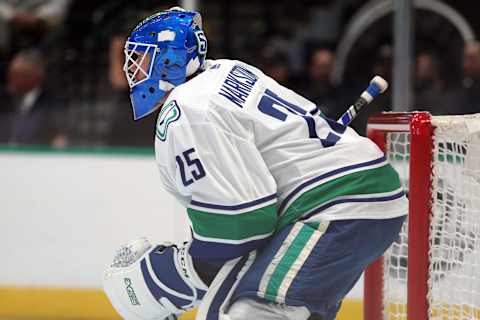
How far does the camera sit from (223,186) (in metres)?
2.19

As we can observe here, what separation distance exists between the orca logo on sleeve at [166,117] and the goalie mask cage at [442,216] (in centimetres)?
60

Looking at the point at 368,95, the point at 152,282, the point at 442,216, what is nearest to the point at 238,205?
the point at 152,282

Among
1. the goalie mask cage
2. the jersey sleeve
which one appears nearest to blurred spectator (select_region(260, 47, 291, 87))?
the goalie mask cage

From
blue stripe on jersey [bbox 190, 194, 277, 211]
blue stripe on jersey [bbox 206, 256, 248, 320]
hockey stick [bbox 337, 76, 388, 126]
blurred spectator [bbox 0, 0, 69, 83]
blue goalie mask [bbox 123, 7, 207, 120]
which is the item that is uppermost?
blurred spectator [bbox 0, 0, 69, 83]

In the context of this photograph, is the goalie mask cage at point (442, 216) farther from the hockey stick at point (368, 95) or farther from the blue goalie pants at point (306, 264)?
the blue goalie pants at point (306, 264)

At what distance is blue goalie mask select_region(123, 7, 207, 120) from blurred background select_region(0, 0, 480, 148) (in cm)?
176

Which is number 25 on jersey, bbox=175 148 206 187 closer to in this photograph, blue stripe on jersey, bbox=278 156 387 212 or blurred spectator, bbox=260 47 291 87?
blue stripe on jersey, bbox=278 156 387 212

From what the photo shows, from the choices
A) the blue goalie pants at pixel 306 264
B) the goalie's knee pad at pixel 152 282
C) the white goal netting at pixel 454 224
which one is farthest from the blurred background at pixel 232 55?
the blue goalie pants at pixel 306 264

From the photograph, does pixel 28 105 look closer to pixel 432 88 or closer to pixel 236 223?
pixel 432 88

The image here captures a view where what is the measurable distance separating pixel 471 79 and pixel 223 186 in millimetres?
2181

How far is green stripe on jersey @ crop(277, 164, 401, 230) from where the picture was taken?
2277mm

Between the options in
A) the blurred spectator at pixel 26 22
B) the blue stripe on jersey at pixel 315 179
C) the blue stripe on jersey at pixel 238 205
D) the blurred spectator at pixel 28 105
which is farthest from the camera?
the blurred spectator at pixel 26 22

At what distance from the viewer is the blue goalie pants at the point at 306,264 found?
2.23 meters

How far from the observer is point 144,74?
7.89 feet
